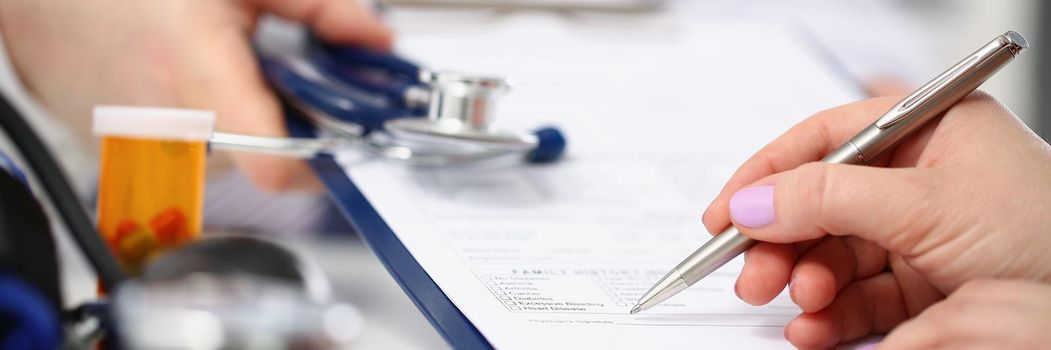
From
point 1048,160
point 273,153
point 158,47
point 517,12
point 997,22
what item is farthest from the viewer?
point 997,22

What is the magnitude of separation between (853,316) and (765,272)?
0.13 feet

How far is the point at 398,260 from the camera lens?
0.43 meters

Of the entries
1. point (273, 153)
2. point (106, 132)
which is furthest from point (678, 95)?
point (106, 132)

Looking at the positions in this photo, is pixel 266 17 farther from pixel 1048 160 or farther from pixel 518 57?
pixel 1048 160

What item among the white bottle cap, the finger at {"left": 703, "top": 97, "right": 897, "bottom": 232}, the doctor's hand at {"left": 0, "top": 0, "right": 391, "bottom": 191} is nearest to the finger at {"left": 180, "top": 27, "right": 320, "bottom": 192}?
the doctor's hand at {"left": 0, "top": 0, "right": 391, "bottom": 191}

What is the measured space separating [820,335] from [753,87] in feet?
1.32

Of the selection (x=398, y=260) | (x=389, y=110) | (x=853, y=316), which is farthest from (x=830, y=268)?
(x=389, y=110)

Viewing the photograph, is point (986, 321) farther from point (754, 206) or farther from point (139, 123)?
point (139, 123)

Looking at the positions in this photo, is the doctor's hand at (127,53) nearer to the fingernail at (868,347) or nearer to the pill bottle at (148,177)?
the pill bottle at (148,177)

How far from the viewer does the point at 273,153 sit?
56 cm

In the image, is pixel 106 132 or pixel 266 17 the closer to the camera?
pixel 106 132

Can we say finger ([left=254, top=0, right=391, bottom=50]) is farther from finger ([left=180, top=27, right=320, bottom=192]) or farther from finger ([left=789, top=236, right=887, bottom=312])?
finger ([left=789, top=236, right=887, bottom=312])

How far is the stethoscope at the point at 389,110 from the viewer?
1.71 feet

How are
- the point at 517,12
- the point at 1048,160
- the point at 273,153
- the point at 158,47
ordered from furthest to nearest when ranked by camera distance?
the point at 517,12 → the point at 158,47 → the point at 273,153 → the point at 1048,160
